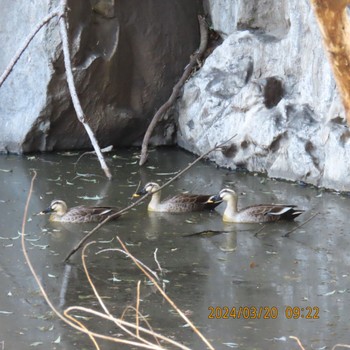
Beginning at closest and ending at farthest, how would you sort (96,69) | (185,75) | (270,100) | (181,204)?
(181,204) < (270,100) < (96,69) < (185,75)

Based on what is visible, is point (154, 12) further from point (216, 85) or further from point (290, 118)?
point (290, 118)

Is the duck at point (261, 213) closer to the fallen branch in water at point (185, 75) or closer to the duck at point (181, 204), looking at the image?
the duck at point (181, 204)

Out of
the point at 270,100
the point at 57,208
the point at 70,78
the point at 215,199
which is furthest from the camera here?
the point at 270,100

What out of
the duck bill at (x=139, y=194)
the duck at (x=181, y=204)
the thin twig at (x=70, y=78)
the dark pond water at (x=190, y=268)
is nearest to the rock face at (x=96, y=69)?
the thin twig at (x=70, y=78)

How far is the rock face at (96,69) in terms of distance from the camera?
13.1m

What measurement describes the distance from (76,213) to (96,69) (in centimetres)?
409

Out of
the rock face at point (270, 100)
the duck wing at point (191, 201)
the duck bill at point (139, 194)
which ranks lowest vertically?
the duck bill at point (139, 194)

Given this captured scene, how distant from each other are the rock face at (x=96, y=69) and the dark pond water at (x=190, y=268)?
1.74 m

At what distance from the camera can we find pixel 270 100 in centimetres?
1240

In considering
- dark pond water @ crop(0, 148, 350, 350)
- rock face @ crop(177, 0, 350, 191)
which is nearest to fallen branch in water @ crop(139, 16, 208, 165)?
rock face @ crop(177, 0, 350, 191)

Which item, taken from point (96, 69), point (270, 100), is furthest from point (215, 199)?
point (96, 69)

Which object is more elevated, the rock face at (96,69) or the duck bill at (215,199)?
the rock face at (96,69)

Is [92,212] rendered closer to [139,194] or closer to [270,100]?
[139,194]

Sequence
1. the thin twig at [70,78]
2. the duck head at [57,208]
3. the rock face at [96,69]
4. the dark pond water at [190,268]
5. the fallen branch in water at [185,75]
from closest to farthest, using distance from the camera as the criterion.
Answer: the dark pond water at [190,268] < the duck head at [57,208] < the thin twig at [70,78] < the rock face at [96,69] < the fallen branch in water at [185,75]
